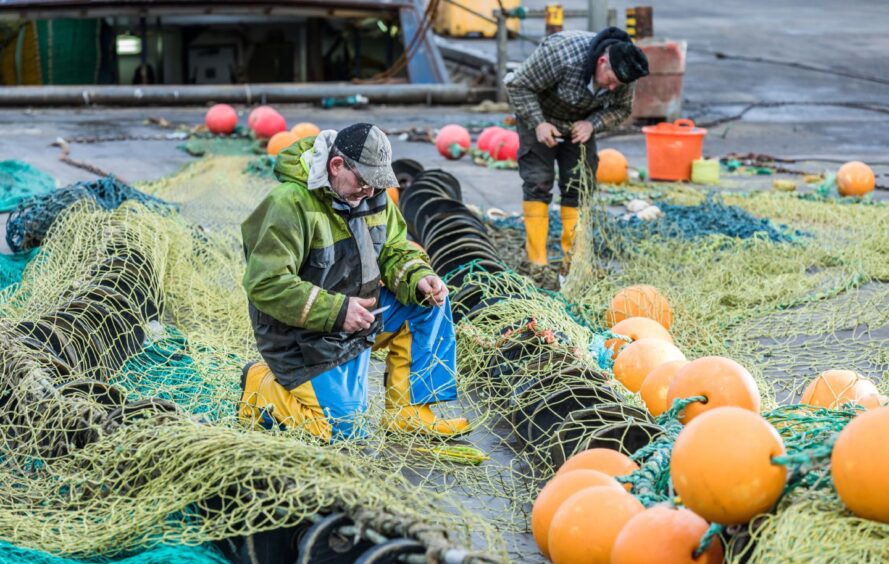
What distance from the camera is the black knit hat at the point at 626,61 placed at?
764 centimetres

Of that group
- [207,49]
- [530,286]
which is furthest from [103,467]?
[207,49]

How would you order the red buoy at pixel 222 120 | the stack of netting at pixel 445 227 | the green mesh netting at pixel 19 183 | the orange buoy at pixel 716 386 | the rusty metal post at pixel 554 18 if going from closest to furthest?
the orange buoy at pixel 716 386, the stack of netting at pixel 445 227, the green mesh netting at pixel 19 183, the red buoy at pixel 222 120, the rusty metal post at pixel 554 18

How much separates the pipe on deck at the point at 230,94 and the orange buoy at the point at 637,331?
37.7 feet

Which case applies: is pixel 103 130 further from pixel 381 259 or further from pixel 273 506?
Result: pixel 273 506

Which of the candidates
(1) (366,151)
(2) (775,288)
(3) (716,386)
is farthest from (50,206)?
(3) (716,386)

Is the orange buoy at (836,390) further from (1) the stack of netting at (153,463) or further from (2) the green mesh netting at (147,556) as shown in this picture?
(2) the green mesh netting at (147,556)

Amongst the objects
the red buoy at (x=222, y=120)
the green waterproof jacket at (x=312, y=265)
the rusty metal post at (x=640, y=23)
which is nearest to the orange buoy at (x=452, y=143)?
the red buoy at (x=222, y=120)

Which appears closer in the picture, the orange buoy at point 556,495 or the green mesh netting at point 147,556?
the green mesh netting at point 147,556

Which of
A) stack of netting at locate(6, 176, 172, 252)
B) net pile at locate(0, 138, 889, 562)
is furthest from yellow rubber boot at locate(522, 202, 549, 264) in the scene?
stack of netting at locate(6, 176, 172, 252)

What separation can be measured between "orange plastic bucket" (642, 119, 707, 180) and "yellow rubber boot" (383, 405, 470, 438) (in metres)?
7.06

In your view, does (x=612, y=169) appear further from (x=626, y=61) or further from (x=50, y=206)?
(x=50, y=206)

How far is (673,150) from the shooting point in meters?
11.9

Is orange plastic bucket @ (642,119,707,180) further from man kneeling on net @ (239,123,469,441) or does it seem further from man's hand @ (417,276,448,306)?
man's hand @ (417,276,448,306)

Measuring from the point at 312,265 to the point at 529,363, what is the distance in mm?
1179
